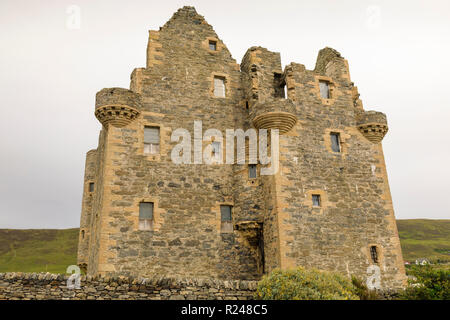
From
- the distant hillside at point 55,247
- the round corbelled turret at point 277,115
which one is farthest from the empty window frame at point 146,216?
the distant hillside at point 55,247

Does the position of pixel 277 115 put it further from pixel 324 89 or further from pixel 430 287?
pixel 430 287

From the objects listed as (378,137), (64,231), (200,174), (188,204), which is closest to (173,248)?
(188,204)

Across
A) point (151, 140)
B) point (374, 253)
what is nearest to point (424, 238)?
point (374, 253)

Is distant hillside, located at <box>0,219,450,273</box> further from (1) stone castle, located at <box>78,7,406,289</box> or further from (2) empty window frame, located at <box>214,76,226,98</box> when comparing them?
(2) empty window frame, located at <box>214,76,226,98</box>

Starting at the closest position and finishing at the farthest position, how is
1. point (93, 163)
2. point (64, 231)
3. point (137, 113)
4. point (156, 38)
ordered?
point (137, 113), point (156, 38), point (93, 163), point (64, 231)

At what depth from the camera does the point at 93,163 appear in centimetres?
2456

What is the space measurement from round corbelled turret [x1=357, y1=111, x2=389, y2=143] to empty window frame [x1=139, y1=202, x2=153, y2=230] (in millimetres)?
12098

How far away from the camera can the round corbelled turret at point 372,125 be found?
19.8 meters

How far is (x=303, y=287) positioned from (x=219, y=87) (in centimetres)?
1293

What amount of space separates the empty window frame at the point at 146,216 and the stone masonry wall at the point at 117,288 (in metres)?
5.31

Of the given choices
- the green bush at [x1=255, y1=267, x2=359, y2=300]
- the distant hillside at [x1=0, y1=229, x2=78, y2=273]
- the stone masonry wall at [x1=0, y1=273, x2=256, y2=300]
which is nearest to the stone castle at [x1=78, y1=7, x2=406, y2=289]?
the stone masonry wall at [x1=0, y1=273, x2=256, y2=300]

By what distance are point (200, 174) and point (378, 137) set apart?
1017 cm

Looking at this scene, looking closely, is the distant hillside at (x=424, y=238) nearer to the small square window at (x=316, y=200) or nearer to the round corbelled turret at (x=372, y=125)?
the round corbelled turret at (x=372, y=125)
